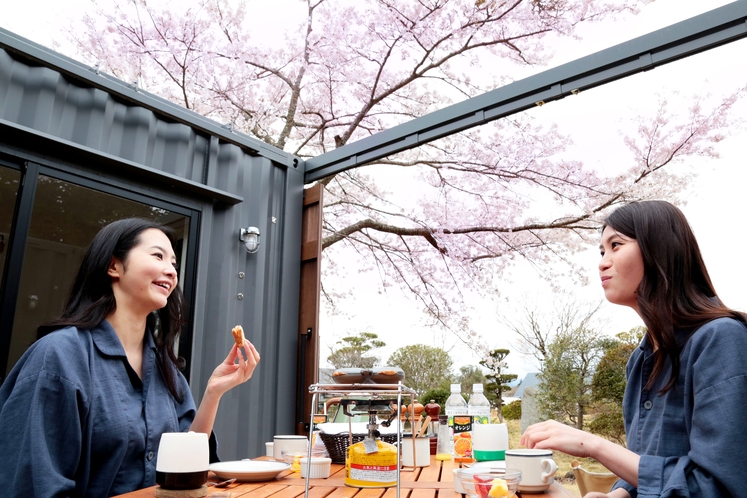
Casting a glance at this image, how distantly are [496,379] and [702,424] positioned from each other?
19.0ft

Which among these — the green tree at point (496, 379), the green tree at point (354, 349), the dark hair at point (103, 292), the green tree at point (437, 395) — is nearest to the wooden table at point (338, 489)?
the dark hair at point (103, 292)

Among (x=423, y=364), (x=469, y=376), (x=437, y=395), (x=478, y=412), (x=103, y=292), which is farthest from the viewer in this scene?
(x=423, y=364)

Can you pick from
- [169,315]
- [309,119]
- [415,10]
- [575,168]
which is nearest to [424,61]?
[415,10]

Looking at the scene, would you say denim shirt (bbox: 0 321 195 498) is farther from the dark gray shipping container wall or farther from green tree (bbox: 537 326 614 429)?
green tree (bbox: 537 326 614 429)

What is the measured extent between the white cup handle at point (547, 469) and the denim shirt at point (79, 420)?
3.31ft

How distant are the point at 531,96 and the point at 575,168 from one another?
324cm

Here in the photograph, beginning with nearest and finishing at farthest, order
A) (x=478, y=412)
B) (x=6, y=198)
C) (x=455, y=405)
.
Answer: (x=478, y=412) < (x=455, y=405) < (x=6, y=198)

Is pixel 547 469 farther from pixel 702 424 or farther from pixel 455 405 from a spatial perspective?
pixel 455 405

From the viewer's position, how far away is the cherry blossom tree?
19.2 feet

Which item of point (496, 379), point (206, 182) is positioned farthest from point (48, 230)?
point (496, 379)

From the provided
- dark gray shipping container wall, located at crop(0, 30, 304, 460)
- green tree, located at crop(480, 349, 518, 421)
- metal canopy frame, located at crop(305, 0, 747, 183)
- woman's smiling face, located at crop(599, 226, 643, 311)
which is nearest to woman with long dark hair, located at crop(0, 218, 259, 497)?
woman's smiling face, located at crop(599, 226, 643, 311)

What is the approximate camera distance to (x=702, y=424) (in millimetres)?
1040

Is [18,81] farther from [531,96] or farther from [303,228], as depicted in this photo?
[531,96]

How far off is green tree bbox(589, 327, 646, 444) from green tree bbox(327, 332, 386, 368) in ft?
8.62
